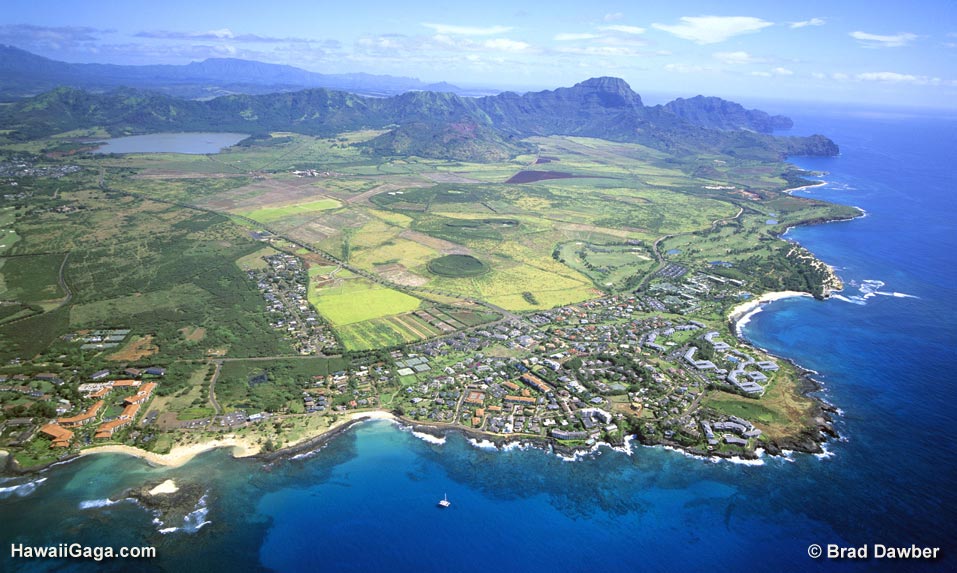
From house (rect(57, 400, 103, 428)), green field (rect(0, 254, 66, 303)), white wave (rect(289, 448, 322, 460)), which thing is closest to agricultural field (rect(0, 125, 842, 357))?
green field (rect(0, 254, 66, 303))

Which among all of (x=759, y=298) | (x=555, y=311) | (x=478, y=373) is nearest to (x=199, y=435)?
(x=478, y=373)

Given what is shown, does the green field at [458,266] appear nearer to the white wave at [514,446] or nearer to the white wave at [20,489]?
the white wave at [514,446]

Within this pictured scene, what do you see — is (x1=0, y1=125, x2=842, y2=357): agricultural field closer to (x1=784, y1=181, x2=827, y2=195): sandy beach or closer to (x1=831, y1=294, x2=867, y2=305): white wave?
(x1=784, y1=181, x2=827, y2=195): sandy beach

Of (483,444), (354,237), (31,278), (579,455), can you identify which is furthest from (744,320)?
(31,278)

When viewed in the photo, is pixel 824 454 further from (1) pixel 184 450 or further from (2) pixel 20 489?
(2) pixel 20 489

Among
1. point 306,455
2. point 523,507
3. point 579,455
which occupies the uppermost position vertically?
point 579,455
